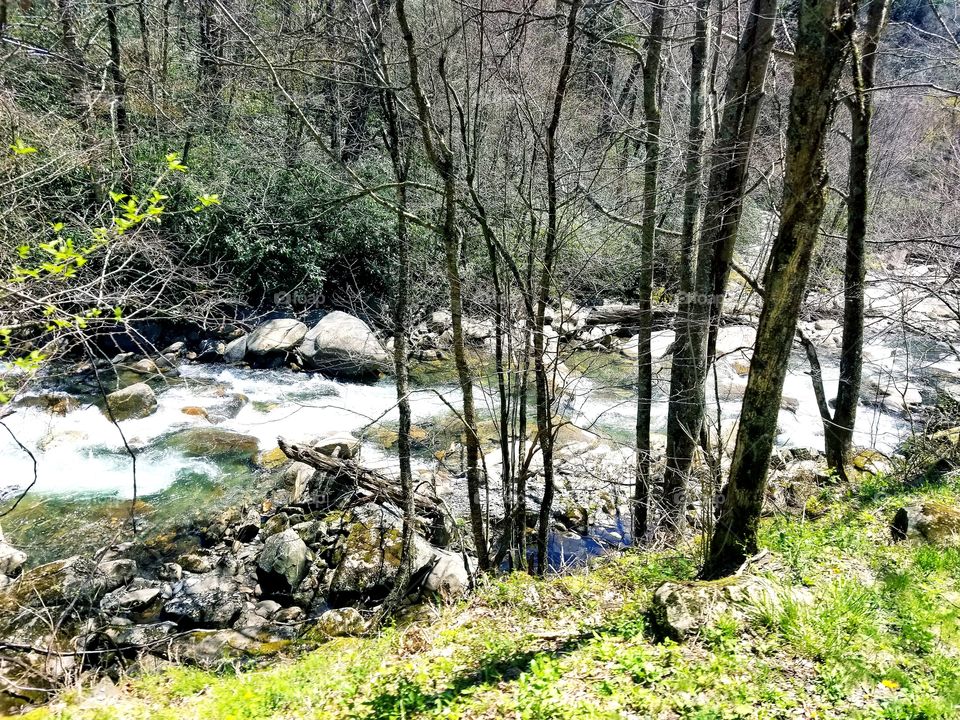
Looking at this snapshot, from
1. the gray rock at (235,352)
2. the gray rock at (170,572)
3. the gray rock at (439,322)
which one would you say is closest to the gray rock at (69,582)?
the gray rock at (170,572)

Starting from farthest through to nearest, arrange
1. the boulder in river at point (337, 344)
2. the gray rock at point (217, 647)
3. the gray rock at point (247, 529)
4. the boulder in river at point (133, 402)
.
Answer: the boulder in river at point (337, 344) < the boulder in river at point (133, 402) < the gray rock at point (247, 529) < the gray rock at point (217, 647)

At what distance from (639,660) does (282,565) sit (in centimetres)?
507

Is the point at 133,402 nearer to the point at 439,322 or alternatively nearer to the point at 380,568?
the point at 380,568

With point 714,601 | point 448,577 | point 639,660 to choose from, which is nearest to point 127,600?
point 448,577

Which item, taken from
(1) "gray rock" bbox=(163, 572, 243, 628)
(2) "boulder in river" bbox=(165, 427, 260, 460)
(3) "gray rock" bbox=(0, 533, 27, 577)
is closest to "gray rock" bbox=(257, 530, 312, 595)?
(1) "gray rock" bbox=(163, 572, 243, 628)

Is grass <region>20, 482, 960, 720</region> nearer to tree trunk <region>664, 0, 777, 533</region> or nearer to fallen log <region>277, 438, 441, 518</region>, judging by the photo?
tree trunk <region>664, 0, 777, 533</region>

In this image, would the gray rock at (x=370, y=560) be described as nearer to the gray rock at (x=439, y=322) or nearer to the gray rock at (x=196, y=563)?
the gray rock at (x=196, y=563)

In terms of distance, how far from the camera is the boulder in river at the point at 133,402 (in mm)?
10930

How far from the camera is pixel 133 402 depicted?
11102mm

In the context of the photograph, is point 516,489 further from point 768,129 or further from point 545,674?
point 768,129

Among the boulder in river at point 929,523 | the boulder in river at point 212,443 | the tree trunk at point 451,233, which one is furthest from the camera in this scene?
the boulder in river at point 212,443

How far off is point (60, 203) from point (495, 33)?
26.2ft

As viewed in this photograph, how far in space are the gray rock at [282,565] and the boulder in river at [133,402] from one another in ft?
16.0

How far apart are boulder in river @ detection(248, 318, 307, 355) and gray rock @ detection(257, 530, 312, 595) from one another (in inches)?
263
